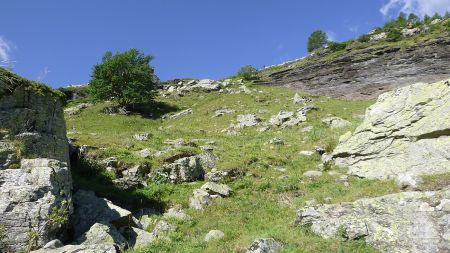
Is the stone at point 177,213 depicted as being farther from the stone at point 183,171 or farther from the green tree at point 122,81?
the green tree at point 122,81

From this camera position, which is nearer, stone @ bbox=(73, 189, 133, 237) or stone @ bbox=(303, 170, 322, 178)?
stone @ bbox=(73, 189, 133, 237)

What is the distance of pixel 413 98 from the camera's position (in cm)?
1948

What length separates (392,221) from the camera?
11.9 meters

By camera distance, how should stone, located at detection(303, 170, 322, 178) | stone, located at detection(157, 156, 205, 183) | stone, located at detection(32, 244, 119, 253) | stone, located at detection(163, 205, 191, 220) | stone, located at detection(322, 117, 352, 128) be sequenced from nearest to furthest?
stone, located at detection(32, 244, 119, 253) < stone, located at detection(163, 205, 191, 220) < stone, located at detection(303, 170, 322, 178) < stone, located at detection(157, 156, 205, 183) < stone, located at detection(322, 117, 352, 128)

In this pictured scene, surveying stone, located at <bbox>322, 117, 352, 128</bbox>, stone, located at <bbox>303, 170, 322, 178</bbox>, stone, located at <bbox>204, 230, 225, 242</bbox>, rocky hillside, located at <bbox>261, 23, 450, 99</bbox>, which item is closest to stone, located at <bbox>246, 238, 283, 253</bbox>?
stone, located at <bbox>204, 230, 225, 242</bbox>

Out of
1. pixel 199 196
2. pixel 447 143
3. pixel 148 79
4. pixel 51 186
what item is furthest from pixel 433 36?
pixel 51 186

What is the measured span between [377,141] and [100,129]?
33.6 meters

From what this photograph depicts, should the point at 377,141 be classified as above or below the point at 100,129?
below

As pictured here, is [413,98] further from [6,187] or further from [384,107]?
[6,187]

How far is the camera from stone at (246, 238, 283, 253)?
1076 cm

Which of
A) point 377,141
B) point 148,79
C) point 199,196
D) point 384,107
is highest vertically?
point 148,79

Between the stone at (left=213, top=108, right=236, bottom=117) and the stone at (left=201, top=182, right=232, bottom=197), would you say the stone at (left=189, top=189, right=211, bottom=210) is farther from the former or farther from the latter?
the stone at (left=213, top=108, right=236, bottom=117)

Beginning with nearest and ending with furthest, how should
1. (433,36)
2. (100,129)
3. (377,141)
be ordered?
(377,141)
(100,129)
(433,36)

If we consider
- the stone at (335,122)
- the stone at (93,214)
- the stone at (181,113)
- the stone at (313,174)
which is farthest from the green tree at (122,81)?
the stone at (93,214)
